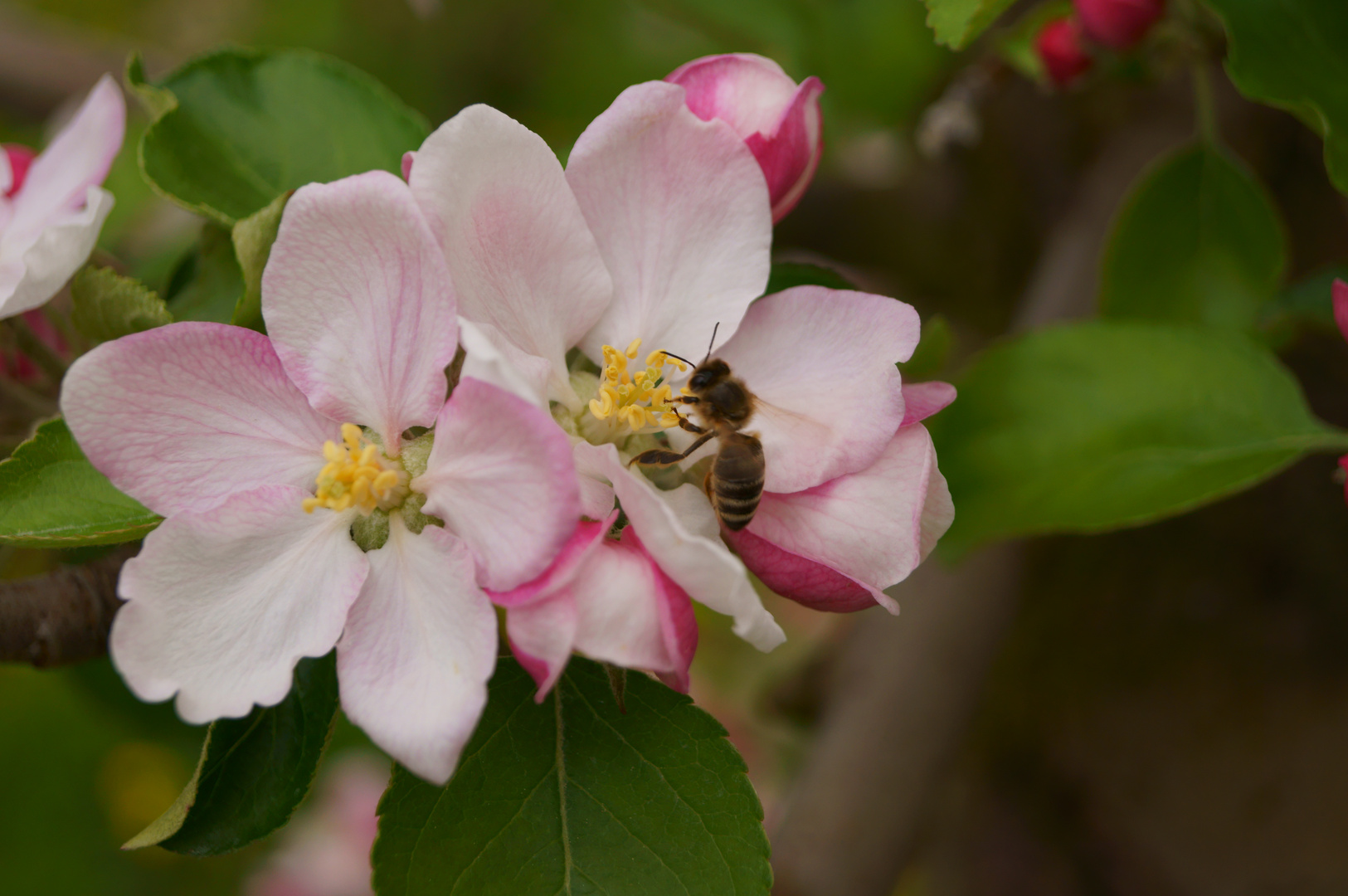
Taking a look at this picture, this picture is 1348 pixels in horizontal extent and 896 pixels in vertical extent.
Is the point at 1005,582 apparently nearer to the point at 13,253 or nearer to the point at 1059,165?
the point at 1059,165

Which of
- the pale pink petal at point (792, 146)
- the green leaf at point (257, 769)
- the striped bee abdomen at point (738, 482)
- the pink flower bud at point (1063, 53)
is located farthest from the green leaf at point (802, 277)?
the pink flower bud at point (1063, 53)

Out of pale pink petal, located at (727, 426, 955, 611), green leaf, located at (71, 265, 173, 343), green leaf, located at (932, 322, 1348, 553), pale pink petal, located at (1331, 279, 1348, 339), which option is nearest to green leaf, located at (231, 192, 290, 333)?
green leaf, located at (71, 265, 173, 343)

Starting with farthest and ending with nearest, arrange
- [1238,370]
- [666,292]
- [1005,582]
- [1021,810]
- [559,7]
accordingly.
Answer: [559,7], [1021,810], [1005,582], [1238,370], [666,292]

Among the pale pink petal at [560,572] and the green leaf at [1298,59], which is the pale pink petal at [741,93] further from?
the green leaf at [1298,59]

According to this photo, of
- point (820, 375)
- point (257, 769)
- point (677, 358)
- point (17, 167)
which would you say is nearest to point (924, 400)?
point (820, 375)

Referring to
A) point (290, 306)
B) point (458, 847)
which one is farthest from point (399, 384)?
point (458, 847)

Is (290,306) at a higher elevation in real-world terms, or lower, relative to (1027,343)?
higher
